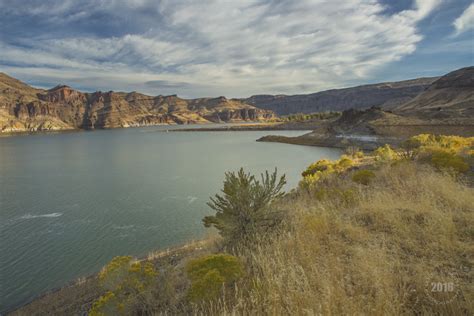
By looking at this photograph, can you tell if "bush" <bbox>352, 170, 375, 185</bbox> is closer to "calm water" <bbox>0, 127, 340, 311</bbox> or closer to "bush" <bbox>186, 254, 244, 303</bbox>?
"calm water" <bbox>0, 127, 340, 311</bbox>

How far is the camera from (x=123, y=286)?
14.5 ft

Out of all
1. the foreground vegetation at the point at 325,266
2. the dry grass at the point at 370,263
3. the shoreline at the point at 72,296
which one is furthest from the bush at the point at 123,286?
the shoreline at the point at 72,296

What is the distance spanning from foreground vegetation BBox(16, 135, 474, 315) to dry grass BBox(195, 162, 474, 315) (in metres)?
0.01

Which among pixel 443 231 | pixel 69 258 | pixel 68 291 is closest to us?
pixel 443 231

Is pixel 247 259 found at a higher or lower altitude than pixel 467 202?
lower

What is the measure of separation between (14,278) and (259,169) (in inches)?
893

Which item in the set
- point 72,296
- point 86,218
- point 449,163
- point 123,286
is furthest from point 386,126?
point 123,286

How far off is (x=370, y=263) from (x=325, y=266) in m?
0.55

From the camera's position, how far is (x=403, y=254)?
3.62m

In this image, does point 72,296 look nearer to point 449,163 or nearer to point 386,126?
point 449,163

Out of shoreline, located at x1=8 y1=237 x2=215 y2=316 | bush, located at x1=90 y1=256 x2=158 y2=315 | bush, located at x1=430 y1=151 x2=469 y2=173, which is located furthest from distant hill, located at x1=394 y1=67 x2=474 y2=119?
bush, located at x1=90 y1=256 x2=158 y2=315

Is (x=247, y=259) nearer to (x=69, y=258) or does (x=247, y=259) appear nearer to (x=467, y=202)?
(x=467, y=202)

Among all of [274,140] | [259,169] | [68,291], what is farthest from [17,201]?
[274,140]

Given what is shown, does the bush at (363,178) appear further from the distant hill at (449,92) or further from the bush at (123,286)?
the distant hill at (449,92)
